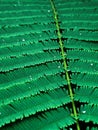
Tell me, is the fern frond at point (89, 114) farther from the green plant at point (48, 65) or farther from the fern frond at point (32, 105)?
the fern frond at point (32, 105)

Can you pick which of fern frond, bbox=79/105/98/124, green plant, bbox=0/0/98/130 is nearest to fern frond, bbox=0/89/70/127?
green plant, bbox=0/0/98/130

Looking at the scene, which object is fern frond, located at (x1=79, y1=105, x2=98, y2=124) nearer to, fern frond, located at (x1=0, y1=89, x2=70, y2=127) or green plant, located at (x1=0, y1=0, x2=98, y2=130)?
green plant, located at (x1=0, y1=0, x2=98, y2=130)

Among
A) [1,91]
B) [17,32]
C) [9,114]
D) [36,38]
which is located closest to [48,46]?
[36,38]

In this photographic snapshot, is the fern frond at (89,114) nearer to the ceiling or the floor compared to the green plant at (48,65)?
nearer to the floor

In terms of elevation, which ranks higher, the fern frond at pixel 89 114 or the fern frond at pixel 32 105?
the fern frond at pixel 32 105

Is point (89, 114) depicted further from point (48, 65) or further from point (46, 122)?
point (48, 65)

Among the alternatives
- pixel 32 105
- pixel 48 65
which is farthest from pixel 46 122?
pixel 48 65

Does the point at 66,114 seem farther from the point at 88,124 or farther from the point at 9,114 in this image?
the point at 9,114

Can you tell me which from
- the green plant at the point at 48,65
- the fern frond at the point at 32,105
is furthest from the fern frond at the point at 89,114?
the fern frond at the point at 32,105

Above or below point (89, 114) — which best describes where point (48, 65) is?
above
